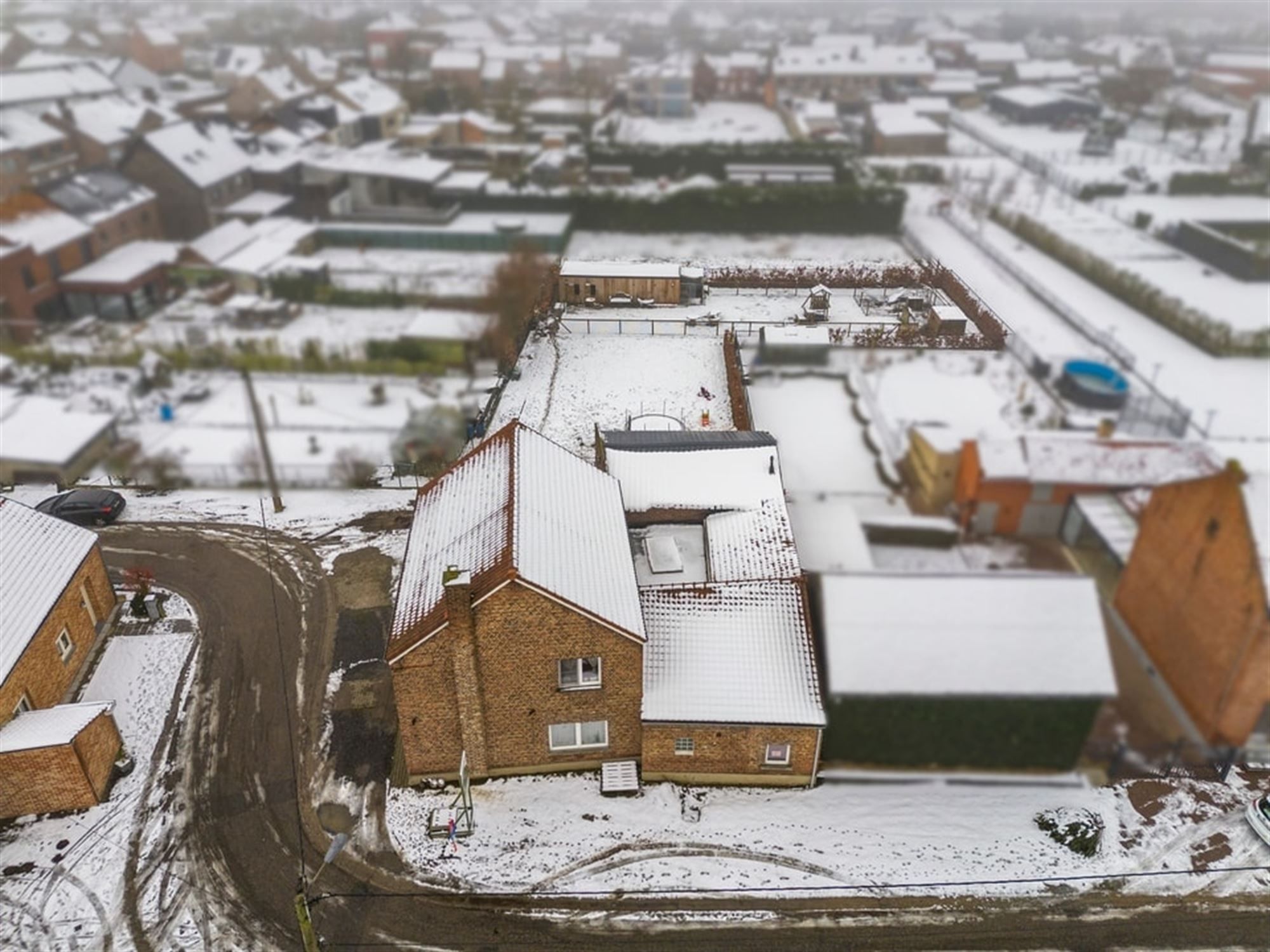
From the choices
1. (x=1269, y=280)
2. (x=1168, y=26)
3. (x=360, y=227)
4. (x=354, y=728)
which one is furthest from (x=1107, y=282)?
(x=1168, y=26)

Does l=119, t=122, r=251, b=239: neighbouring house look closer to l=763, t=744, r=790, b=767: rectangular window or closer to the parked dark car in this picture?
the parked dark car

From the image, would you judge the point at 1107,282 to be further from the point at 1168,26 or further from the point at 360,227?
the point at 1168,26

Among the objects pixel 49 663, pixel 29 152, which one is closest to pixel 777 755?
pixel 49 663

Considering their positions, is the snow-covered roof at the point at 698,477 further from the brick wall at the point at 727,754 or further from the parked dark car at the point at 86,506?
the parked dark car at the point at 86,506

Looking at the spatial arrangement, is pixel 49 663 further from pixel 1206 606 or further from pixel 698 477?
pixel 1206 606

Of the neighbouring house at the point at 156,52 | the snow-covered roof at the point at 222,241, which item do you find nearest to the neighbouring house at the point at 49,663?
the snow-covered roof at the point at 222,241
